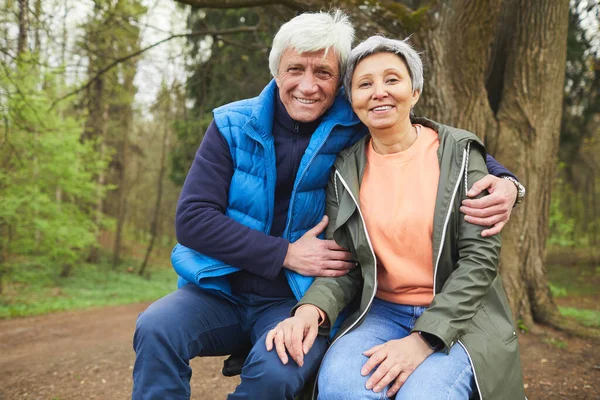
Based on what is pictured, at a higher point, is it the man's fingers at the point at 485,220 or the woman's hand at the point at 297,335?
the man's fingers at the point at 485,220

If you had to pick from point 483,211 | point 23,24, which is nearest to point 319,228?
point 483,211

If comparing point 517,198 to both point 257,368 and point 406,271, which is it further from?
point 257,368

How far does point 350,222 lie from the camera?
2.27 meters

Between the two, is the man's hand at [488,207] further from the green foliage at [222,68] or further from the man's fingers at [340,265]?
the green foliage at [222,68]

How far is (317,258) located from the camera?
2.31 meters

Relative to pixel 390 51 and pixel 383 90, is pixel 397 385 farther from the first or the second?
pixel 390 51

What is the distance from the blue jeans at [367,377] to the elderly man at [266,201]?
1.20 feet

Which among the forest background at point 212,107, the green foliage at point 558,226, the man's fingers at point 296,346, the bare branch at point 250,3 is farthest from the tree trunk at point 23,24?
the green foliage at point 558,226

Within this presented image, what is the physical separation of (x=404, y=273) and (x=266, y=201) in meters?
0.76

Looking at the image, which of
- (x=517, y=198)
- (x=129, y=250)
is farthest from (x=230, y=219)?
(x=129, y=250)

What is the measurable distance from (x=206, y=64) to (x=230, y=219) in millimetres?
5143

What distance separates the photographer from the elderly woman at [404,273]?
1872 mm

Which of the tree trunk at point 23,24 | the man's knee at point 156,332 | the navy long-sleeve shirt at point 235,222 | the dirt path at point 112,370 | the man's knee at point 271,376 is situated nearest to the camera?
the man's knee at point 271,376

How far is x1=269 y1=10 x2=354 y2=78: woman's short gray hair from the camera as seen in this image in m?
2.39
